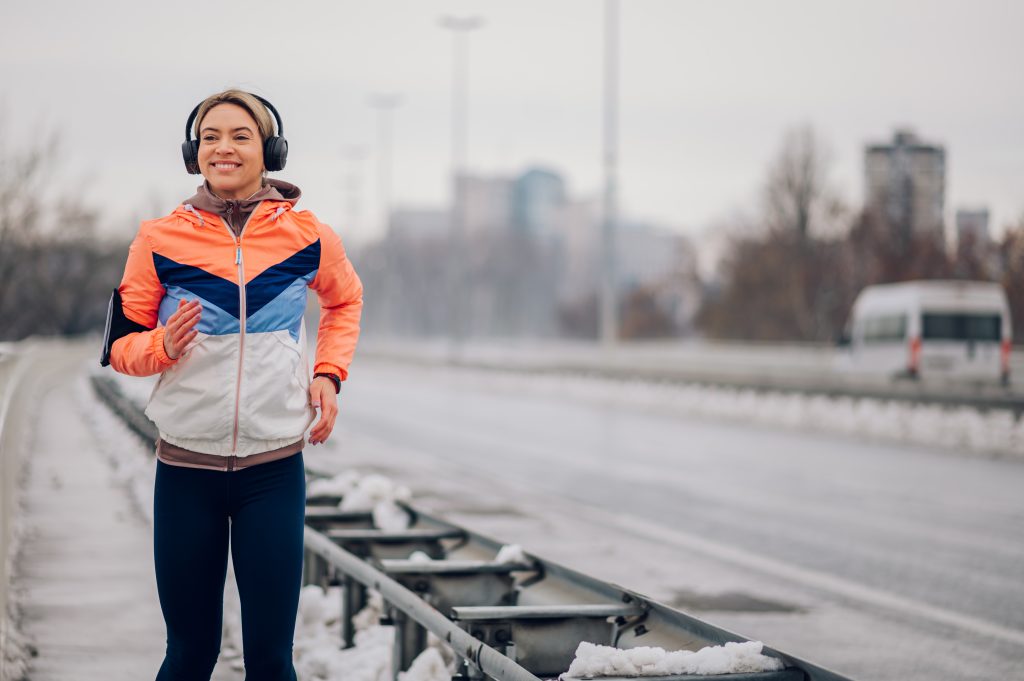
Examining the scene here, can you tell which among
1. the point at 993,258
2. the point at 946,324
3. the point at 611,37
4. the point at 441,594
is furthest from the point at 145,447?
the point at 611,37

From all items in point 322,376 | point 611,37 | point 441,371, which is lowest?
point 441,371

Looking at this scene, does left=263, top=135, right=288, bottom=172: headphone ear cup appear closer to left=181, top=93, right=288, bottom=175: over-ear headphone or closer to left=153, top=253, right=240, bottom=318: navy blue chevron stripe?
left=181, top=93, right=288, bottom=175: over-ear headphone

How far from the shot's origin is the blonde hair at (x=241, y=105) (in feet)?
12.2

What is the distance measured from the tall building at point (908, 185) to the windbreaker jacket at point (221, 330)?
55.3 metres

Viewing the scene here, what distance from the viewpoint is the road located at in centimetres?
767

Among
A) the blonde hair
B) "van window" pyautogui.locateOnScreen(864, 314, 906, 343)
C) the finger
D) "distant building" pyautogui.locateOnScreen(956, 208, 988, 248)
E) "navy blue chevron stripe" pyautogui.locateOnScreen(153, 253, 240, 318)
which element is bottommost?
"van window" pyautogui.locateOnScreen(864, 314, 906, 343)

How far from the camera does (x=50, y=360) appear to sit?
32.6 metres

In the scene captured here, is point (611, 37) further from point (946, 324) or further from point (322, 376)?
point (322, 376)

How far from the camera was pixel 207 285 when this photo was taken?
355 cm

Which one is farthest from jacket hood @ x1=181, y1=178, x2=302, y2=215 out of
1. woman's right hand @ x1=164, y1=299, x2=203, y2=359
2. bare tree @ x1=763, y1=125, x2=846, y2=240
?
bare tree @ x1=763, y1=125, x2=846, y2=240

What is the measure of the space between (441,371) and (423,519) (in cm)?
4015

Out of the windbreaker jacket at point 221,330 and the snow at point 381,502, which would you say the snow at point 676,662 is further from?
the snow at point 381,502

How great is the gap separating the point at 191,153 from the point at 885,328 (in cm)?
2493

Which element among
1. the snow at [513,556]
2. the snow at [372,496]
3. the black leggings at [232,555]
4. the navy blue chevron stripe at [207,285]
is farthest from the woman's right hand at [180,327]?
the snow at [372,496]
